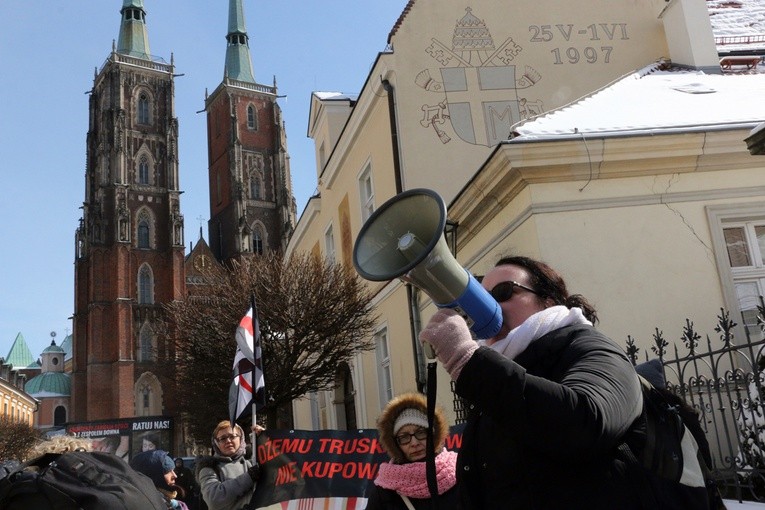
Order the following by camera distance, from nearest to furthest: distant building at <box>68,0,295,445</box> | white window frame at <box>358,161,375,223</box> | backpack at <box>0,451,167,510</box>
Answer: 1. backpack at <box>0,451,167,510</box>
2. white window frame at <box>358,161,375,223</box>
3. distant building at <box>68,0,295,445</box>

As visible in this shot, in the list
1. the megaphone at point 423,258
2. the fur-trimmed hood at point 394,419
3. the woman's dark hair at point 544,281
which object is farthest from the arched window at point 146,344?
the woman's dark hair at point 544,281

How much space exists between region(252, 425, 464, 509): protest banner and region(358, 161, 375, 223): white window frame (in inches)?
407

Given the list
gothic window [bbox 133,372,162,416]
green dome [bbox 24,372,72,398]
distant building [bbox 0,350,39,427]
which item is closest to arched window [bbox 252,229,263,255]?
gothic window [bbox 133,372,162,416]

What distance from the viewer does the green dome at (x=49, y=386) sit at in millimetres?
94925

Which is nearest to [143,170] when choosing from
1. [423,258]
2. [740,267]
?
[740,267]

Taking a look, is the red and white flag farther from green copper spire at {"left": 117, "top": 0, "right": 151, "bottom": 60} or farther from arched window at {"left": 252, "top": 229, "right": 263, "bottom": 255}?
green copper spire at {"left": 117, "top": 0, "right": 151, "bottom": 60}

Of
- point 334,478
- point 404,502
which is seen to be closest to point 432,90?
point 334,478

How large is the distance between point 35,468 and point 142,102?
84056 millimetres

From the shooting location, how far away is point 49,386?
96.4 meters

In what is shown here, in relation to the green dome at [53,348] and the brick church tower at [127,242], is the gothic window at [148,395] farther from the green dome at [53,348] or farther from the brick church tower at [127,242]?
the green dome at [53,348]

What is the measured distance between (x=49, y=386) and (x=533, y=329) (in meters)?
105

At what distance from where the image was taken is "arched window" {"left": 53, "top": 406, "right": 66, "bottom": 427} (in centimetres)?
9412

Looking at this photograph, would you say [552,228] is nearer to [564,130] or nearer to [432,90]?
[564,130]

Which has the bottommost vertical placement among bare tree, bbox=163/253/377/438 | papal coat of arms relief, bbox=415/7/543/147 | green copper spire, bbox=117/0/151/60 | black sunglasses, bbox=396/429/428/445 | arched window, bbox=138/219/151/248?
black sunglasses, bbox=396/429/428/445
